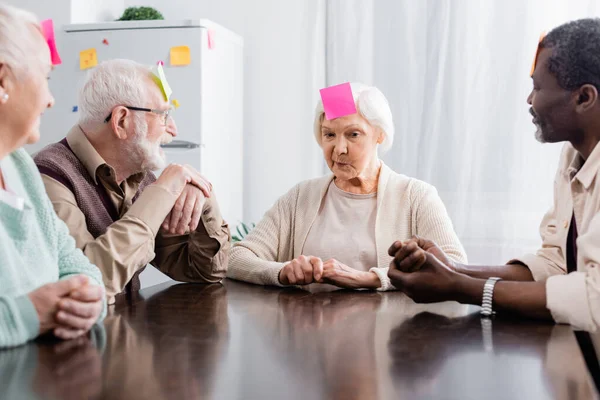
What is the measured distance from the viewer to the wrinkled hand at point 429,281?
1.58 metres

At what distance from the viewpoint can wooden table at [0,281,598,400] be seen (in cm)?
97

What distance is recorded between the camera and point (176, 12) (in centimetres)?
426

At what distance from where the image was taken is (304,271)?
79.8 inches

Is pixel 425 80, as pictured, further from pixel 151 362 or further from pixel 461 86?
pixel 151 362

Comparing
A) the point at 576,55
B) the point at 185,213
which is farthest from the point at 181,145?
the point at 576,55

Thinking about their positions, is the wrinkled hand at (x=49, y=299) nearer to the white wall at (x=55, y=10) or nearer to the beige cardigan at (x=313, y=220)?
the beige cardigan at (x=313, y=220)

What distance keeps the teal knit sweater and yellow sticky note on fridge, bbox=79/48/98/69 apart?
2.36 m

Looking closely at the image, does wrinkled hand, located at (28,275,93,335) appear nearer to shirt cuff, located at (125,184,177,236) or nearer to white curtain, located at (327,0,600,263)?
shirt cuff, located at (125,184,177,236)

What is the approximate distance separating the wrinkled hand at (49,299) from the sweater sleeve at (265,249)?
88 centimetres

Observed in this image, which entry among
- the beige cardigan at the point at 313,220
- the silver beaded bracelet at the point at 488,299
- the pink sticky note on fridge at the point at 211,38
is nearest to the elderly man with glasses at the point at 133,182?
the beige cardigan at the point at 313,220

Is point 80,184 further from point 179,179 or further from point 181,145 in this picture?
point 181,145

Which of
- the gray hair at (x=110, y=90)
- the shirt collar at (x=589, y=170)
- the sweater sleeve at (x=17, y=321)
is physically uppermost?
the gray hair at (x=110, y=90)

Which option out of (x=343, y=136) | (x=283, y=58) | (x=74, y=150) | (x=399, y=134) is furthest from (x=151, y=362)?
(x=283, y=58)

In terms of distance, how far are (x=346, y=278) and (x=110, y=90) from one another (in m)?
0.85
